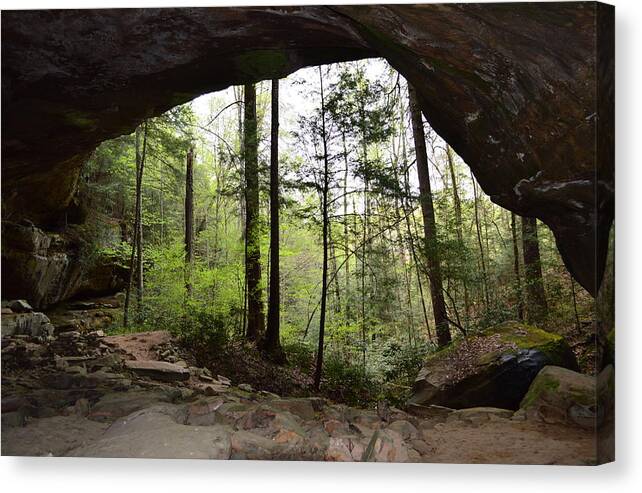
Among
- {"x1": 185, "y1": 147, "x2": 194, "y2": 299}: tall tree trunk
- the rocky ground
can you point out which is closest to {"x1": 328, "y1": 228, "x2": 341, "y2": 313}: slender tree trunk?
the rocky ground

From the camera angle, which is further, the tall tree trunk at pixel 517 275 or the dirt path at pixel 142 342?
the dirt path at pixel 142 342

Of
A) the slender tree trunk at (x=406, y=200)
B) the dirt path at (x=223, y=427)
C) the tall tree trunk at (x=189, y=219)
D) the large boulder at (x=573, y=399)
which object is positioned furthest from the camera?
the tall tree trunk at (x=189, y=219)

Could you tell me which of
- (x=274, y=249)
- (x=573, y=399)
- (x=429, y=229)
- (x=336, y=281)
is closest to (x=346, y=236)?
(x=336, y=281)

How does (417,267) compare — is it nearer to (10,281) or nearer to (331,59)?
(331,59)

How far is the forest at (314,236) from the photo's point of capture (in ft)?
15.2

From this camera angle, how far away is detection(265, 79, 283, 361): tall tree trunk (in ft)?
16.3

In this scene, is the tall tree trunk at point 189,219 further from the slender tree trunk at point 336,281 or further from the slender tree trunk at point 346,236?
the slender tree trunk at point 346,236

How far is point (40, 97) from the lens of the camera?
417cm

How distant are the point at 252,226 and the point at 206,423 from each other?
2.23 m

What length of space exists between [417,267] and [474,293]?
693mm

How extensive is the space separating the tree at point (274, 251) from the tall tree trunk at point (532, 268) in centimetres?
270

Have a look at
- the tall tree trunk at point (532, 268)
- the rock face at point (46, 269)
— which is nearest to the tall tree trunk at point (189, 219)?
the rock face at point (46, 269)

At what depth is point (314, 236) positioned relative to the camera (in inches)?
205

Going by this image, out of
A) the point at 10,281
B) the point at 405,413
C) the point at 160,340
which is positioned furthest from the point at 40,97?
the point at 405,413
